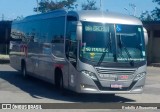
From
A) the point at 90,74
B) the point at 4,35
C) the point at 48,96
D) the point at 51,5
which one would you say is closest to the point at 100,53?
the point at 90,74

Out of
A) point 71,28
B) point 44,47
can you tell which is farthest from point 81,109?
point 44,47

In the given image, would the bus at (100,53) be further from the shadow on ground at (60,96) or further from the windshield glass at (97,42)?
the shadow on ground at (60,96)

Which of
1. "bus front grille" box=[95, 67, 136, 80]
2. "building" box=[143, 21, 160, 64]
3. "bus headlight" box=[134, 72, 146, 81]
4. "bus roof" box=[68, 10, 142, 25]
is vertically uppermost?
"bus roof" box=[68, 10, 142, 25]

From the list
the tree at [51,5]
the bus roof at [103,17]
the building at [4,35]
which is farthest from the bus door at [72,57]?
the tree at [51,5]

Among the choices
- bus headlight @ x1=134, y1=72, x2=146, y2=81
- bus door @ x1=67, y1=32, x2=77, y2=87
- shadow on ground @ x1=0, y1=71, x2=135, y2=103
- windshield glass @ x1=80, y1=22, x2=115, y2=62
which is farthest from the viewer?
shadow on ground @ x1=0, y1=71, x2=135, y2=103

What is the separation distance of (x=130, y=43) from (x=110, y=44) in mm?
760

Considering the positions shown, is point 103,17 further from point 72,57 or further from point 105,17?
point 72,57

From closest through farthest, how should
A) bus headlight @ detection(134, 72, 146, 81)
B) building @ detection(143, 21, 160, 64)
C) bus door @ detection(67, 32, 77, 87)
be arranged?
bus door @ detection(67, 32, 77, 87) → bus headlight @ detection(134, 72, 146, 81) → building @ detection(143, 21, 160, 64)

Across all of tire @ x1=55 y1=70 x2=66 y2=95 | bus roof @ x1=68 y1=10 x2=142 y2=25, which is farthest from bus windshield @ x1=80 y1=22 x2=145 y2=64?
tire @ x1=55 y1=70 x2=66 y2=95

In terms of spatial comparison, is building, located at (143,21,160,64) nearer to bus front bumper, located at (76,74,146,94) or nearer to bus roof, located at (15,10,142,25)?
bus roof, located at (15,10,142,25)

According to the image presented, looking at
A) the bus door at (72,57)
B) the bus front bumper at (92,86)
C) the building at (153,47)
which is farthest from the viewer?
the building at (153,47)

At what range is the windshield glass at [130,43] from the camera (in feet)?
45.2

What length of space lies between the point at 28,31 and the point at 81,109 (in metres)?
9.12

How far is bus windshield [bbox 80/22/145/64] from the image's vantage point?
44.3ft
